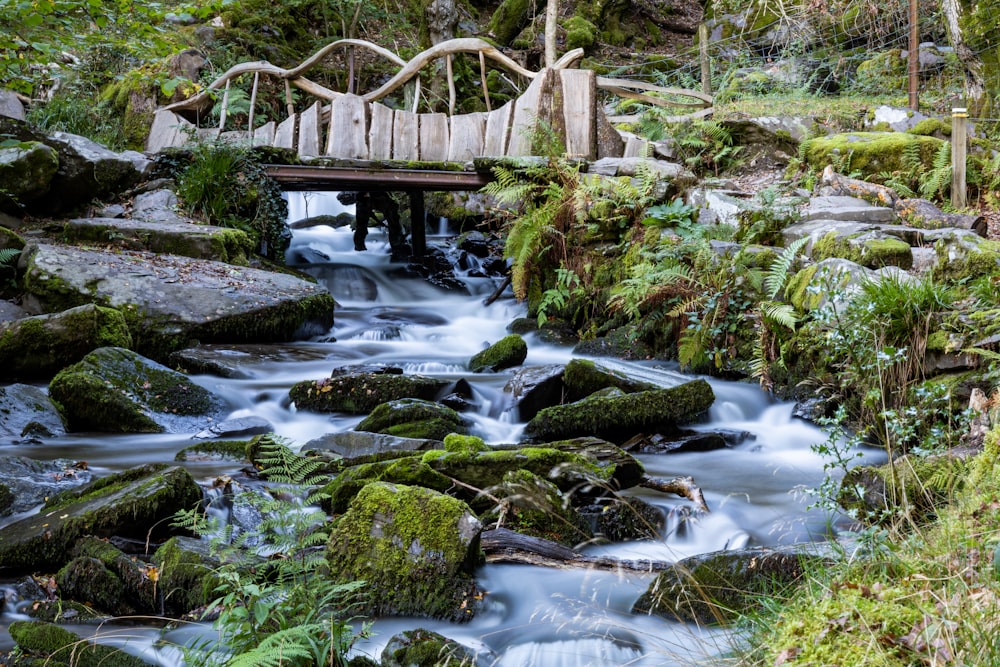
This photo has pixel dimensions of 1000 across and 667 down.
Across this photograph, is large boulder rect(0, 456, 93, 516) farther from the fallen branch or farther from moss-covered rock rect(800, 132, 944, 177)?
moss-covered rock rect(800, 132, 944, 177)

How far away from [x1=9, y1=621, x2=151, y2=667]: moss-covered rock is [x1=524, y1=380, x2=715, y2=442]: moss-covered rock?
12.3ft

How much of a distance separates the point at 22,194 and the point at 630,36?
16.7 metres

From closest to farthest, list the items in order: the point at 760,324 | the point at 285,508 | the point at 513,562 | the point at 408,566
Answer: the point at 285,508
the point at 408,566
the point at 513,562
the point at 760,324

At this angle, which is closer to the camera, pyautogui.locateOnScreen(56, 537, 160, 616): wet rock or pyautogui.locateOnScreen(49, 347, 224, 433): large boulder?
pyautogui.locateOnScreen(56, 537, 160, 616): wet rock

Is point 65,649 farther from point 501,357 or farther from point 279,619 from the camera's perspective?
point 501,357

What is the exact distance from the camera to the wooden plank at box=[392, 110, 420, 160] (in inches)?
496

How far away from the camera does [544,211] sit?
9.98m

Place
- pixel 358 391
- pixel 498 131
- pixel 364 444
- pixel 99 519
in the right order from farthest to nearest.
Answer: pixel 498 131 → pixel 358 391 → pixel 364 444 → pixel 99 519

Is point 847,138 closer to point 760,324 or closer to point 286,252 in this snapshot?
point 760,324

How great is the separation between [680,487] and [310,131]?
378 inches

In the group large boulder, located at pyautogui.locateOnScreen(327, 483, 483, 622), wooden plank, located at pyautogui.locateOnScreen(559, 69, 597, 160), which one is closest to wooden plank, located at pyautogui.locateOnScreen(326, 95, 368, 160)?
wooden plank, located at pyautogui.locateOnScreen(559, 69, 597, 160)

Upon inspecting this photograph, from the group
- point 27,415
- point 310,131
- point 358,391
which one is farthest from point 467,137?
point 27,415

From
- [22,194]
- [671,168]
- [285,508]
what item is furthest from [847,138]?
[22,194]

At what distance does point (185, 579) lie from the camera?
3529mm
